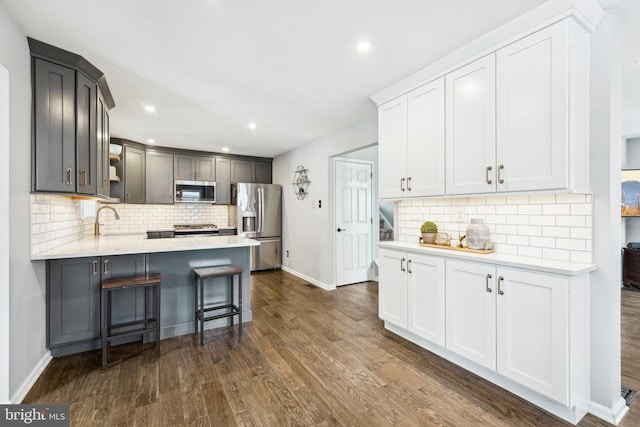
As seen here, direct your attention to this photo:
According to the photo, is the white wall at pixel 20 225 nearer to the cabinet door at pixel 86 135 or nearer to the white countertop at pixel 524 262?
the cabinet door at pixel 86 135

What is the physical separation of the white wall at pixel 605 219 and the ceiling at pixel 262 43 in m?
0.35

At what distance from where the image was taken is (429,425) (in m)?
1.69

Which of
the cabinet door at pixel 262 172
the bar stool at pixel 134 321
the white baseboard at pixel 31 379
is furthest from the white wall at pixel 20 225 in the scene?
the cabinet door at pixel 262 172

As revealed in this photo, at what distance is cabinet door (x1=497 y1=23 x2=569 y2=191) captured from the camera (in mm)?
1740

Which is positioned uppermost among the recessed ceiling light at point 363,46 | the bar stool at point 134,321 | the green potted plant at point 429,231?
the recessed ceiling light at point 363,46

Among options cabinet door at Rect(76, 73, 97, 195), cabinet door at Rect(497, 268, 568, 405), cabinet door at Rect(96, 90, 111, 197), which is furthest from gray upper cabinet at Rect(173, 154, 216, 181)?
cabinet door at Rect(497, 268, 568, 405)

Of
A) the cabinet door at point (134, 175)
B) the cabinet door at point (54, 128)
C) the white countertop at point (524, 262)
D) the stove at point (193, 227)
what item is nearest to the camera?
the white countertop at point (524, 262)

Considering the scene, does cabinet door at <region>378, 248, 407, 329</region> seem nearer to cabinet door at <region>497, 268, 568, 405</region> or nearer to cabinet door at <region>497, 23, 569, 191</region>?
cabinet door at <region>497, 268, 568, 405</region>

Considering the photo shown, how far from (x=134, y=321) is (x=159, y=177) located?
11.7ft

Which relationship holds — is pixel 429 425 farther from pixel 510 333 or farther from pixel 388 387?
pixel 510 333

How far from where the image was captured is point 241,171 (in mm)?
6262

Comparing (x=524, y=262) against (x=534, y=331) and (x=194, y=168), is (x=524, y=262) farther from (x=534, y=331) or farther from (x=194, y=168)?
(x=194, y=168)

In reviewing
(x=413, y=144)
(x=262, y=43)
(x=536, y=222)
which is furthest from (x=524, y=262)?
(x=262, y=43)

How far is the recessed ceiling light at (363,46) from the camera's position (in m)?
2.16
